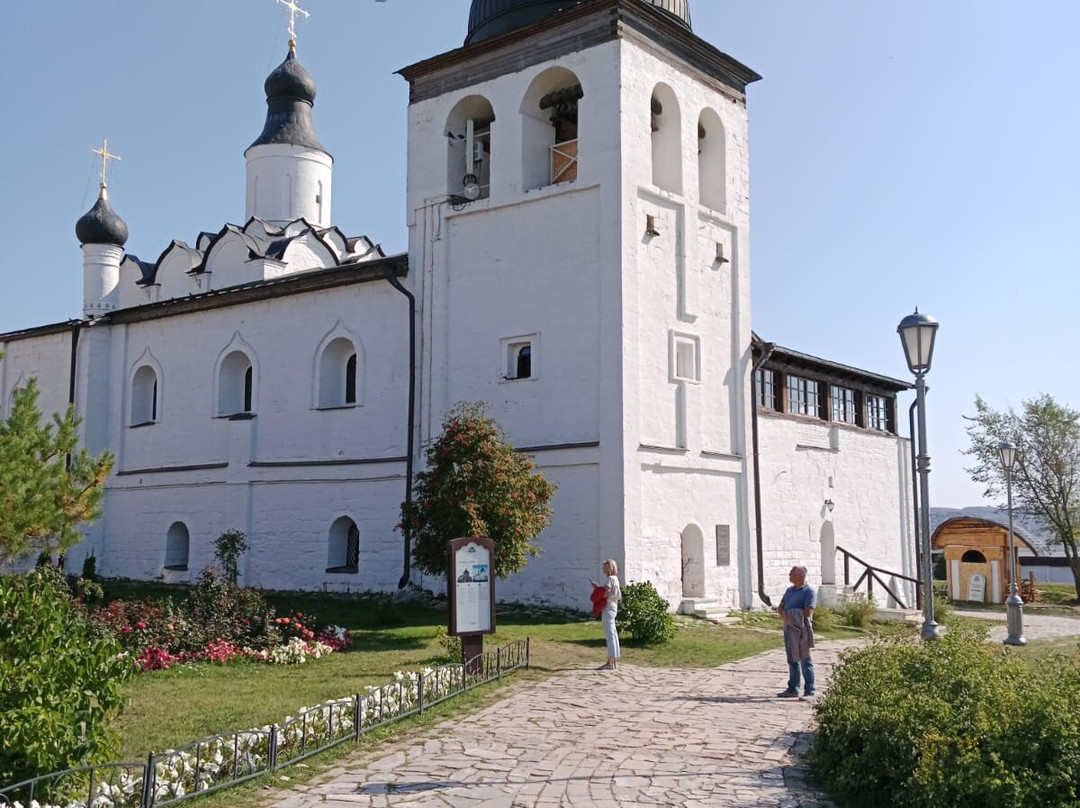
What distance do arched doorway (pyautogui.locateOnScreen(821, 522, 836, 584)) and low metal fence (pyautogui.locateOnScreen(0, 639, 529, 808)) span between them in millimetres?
15204

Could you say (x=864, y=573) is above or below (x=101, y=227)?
below

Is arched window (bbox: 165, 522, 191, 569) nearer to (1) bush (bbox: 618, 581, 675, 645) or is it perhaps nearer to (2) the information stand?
(1) bush (bbox: 618, 581, 675, 645)

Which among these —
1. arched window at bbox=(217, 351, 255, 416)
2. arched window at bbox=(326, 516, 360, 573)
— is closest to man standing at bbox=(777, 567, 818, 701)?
arched window at bbox=(326, 516, 360, 573)

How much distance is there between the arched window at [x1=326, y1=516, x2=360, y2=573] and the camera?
22.5 meters

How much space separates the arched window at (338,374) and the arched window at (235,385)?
268 cm

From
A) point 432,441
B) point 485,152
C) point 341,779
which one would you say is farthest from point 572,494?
point 341,779

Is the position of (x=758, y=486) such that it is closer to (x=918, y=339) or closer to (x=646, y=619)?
(x=646, y=619)

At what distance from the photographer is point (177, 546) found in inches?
1027

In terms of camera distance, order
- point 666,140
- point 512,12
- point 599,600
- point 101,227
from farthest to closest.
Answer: point 101,227 < point 512,12 < point 666,140 < point 599,600

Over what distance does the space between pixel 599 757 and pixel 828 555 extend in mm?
17025

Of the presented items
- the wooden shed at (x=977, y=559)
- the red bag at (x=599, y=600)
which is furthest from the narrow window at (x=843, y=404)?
the red bag at (x=599, y=600)

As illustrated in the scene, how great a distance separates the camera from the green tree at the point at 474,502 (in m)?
15.9

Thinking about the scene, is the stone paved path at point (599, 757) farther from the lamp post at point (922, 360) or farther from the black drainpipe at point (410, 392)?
the black drainpipe at point (410, 392)

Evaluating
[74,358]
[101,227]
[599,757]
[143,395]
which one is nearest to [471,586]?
[599,757]
